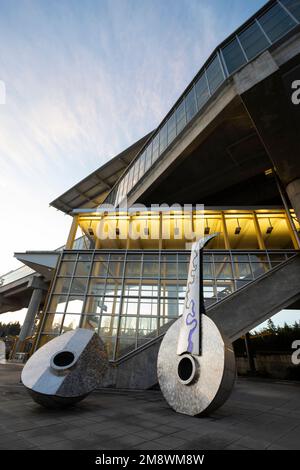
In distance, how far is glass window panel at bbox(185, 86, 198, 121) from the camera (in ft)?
53.2

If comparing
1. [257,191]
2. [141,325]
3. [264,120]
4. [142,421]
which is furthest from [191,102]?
[142,421]

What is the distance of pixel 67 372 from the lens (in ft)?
19.3

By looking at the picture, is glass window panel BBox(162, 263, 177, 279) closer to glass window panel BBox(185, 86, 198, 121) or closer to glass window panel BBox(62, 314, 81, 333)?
glass window panel BBox(62, 314, 81, 333)

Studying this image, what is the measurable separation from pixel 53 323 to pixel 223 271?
10187 mm

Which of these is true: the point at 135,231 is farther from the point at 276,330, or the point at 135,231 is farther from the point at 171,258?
the point at 276,330

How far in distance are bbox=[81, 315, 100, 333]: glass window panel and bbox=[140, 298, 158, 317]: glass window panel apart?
8.37ft

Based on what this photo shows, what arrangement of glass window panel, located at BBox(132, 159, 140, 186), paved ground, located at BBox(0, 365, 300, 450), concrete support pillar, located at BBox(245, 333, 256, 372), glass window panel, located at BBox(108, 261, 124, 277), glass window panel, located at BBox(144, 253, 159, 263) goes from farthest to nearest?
1. glass window panel, located at BBox(132, 159, 140, 186)
2. concrete support pillar, located at BBox(245, 333, 256, 372)
3. glass window panel, located at BBox(144, 253, 159, 263)
4. glass window panel, located at BBox(108, 261, 124, 277)
5. paved ground, located at BBox(0, 365, 300, 450)

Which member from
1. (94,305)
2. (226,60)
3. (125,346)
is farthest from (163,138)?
(125,346)

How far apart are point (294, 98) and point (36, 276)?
32800 mm

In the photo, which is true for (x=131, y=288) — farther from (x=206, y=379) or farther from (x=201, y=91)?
(x=201, y=91)

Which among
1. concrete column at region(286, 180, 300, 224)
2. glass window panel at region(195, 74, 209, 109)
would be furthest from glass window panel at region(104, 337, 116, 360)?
glass window panel at region(195, 74, 209, 109)

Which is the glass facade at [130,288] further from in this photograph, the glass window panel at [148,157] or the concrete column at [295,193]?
the glass window panel at [148,157]

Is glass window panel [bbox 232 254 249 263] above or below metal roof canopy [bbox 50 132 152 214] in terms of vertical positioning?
below

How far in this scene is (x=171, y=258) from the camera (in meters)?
14.4
